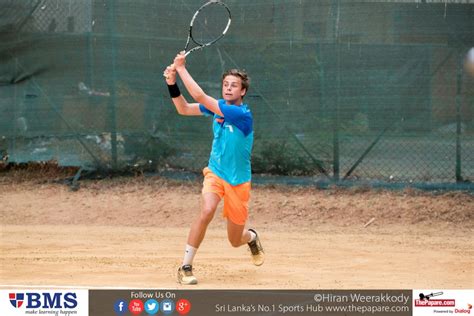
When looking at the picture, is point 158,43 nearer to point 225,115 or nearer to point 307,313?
point 225,115

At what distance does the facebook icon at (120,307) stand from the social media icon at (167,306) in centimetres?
26

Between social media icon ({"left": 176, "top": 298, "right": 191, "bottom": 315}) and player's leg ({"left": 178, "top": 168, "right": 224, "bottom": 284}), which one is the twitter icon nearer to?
social media icon ({"left": 176, "top": 298, "right": 191, "bottom": 315})

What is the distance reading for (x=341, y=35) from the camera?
13.3 meters

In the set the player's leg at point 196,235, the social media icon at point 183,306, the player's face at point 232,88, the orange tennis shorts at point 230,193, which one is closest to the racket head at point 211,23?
the player's face at point 232,88

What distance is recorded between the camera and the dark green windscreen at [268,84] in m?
13.1

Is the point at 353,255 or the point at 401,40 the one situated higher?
the point at 401,40

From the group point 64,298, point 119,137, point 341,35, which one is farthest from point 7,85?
point 64,298

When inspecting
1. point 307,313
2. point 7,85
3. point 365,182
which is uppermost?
point 7,85

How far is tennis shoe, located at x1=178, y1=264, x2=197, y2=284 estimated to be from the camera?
8572mm

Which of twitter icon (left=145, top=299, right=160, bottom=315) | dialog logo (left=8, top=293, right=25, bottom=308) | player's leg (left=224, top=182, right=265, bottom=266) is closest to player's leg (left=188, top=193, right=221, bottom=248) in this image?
player's leg (left=224, top=182, right=265, bottom=266)

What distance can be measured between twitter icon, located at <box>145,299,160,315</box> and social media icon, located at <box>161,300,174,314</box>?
0.12 ft

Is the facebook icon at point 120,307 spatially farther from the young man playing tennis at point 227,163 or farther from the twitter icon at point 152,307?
the young man playing tennis at point 227,163

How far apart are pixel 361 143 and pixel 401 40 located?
4.63 feet

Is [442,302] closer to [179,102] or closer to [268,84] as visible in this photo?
[179,102]
